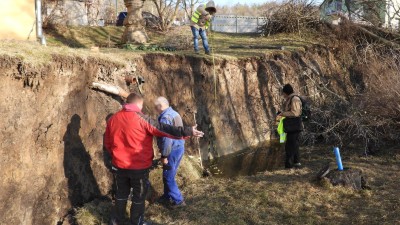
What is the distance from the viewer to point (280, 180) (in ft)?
26.8

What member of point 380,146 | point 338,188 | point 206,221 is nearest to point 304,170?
point 338,188

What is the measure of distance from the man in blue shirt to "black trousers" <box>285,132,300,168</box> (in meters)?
3.05

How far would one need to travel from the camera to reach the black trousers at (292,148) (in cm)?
903

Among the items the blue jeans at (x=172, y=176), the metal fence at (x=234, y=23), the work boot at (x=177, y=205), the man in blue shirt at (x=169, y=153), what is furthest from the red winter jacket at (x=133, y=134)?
the metal fence at (x=234, y=23)

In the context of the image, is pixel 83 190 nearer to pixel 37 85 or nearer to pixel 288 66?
pixel 37 85

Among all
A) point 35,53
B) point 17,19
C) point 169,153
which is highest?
point 17,19

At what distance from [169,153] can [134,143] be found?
912mm

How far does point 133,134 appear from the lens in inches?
231

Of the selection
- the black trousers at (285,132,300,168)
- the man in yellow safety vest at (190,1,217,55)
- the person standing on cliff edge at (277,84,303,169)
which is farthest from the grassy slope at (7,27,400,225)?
the man in yellow safety vest at (190,1,217,55)

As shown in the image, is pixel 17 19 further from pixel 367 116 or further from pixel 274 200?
pixel 367 116

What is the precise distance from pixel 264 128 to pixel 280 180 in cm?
582

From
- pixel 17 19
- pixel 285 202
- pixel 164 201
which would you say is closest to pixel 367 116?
pixel 285 202

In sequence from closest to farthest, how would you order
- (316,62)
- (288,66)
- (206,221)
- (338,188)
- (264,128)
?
1. (206,221)
2. (338,188)
3. (264,128)
4. (288,66)
5. (316,62)

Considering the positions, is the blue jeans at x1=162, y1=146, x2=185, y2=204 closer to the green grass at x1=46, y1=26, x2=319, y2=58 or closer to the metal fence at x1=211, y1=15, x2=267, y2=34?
the green grass at x1=46, y1=26, x2=319, y2=58
